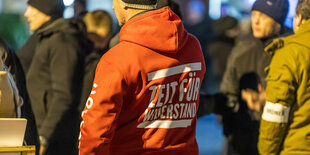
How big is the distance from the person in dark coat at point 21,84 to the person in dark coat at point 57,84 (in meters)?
1.34

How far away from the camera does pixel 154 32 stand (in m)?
3.01

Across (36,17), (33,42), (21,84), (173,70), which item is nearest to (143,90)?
(173,70)

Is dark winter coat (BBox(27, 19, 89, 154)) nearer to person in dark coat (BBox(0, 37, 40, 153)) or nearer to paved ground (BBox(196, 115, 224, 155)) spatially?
person in dark coat (BBox(0, 37, 40, 153))

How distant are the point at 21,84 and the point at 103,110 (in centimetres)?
104

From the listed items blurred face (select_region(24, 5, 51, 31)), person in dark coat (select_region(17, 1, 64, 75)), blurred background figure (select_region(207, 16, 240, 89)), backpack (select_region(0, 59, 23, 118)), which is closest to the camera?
backpack (select_region(0, 59, 23, 118))

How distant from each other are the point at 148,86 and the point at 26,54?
2831 millimetres

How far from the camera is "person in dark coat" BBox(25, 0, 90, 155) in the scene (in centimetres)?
510

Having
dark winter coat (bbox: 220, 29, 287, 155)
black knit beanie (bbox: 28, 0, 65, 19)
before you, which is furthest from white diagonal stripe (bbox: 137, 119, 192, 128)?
black knit beanie (bbox: 28, 0, 65, 19)

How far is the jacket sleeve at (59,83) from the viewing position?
5062 mm

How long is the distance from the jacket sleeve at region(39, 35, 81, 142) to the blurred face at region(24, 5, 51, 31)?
0.44m

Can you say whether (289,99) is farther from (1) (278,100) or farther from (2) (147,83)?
(2) (147,83)

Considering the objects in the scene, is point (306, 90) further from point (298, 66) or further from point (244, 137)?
point (244, 137)

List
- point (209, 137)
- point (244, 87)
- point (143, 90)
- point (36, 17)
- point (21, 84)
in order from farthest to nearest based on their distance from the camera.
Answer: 1. point (209, 137)
2. point (36, 17)
3. point (244, 87)
4. point (21, 84)
5. point (143, 90)

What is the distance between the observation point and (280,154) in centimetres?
383
